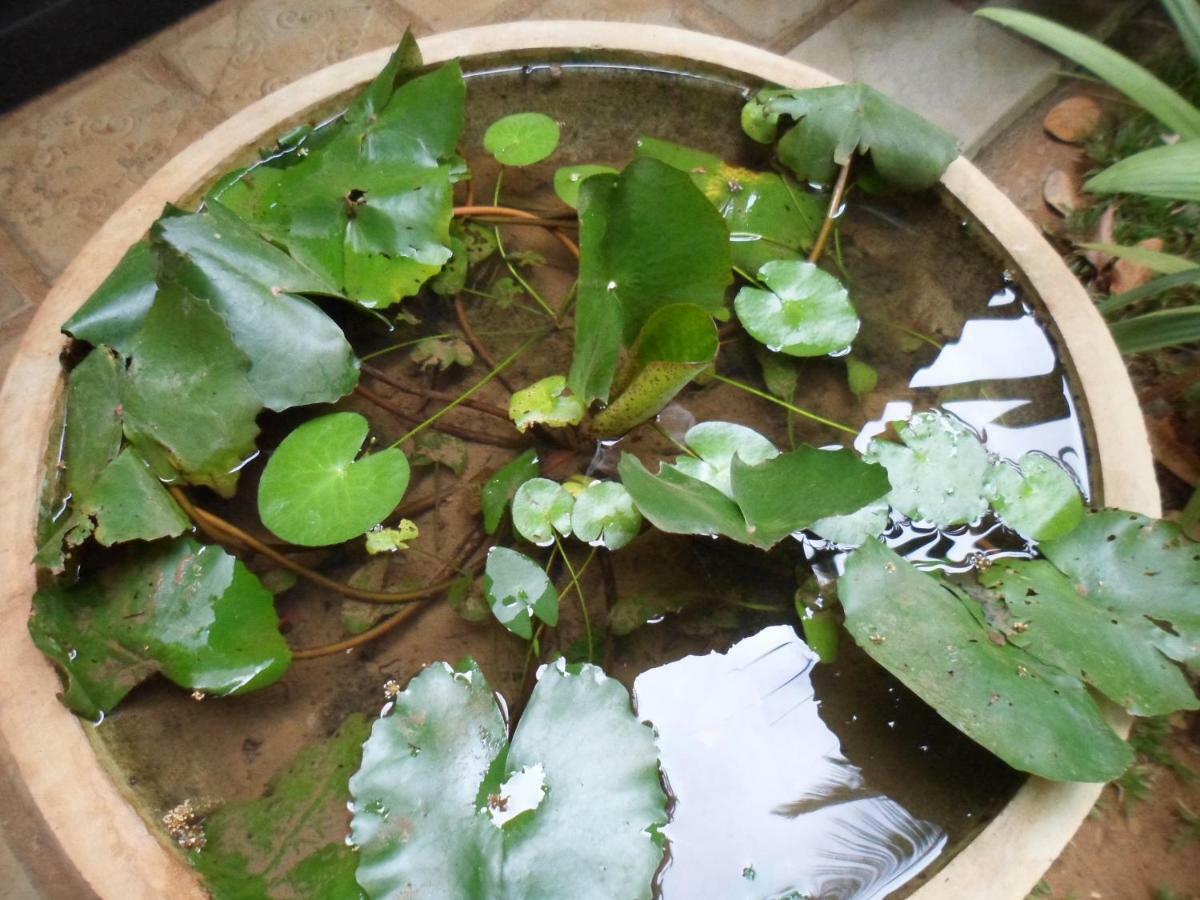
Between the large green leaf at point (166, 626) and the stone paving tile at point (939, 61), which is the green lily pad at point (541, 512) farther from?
the stone paving tile at point (939, 61)

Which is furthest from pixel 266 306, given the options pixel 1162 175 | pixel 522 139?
pixel 1162 175

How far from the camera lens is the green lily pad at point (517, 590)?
89cm

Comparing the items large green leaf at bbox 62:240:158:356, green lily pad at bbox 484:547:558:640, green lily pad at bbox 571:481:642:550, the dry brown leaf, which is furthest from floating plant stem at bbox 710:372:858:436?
the dry brown leaf

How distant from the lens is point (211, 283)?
0.91 m

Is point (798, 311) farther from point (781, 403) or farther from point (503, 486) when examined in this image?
point (503, 486)

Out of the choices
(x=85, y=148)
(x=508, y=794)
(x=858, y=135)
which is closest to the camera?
(x=508, y=794)

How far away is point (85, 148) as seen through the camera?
176 centimetres

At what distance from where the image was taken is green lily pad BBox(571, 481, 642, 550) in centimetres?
93

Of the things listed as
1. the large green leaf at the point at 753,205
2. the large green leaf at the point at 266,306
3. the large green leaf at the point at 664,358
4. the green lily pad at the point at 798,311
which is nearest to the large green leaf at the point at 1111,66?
the large green leaf at the point at 753,205

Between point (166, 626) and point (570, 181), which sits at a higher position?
point (570, 181)

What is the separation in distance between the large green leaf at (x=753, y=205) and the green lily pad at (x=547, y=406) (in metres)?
0.30

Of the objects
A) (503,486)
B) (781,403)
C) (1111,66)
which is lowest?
(503,486)

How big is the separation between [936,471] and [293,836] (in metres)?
0.75

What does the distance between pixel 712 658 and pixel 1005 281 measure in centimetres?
60
